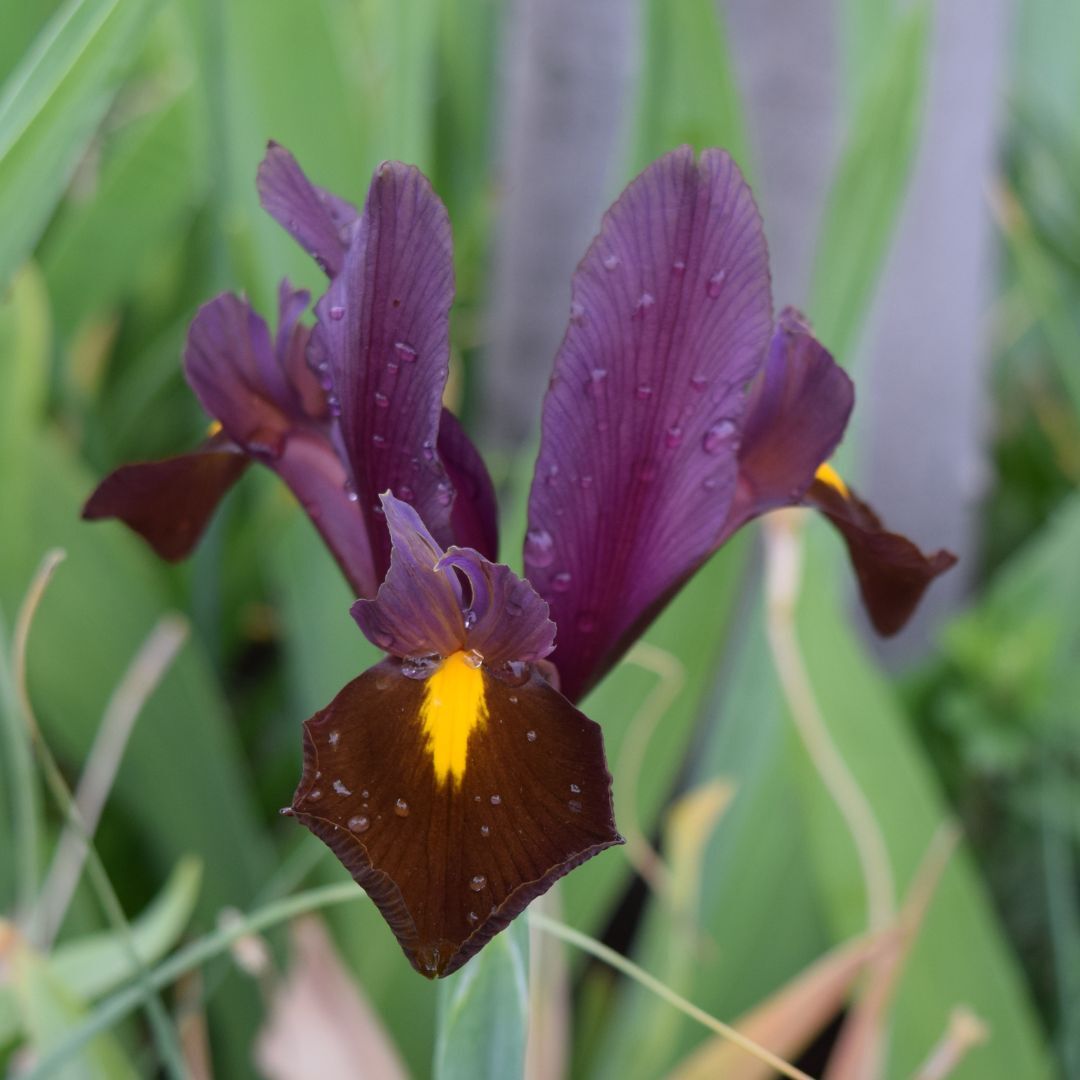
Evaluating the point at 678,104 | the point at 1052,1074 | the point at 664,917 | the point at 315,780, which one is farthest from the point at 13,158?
the point at 1052,1074

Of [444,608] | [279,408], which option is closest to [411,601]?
[444,608]

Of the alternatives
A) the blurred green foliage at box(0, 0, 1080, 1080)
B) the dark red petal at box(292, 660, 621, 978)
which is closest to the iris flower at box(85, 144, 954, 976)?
the dark red petal at box(292, 660, 621, 978)

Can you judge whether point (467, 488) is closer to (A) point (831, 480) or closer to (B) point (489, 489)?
(B) point (489, 489)

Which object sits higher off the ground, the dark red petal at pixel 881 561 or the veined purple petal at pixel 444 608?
the veined purple petal at pixel 444 608

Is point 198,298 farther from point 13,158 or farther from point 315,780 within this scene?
point 315,780

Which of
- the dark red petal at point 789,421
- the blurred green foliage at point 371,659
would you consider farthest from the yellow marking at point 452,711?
the blurred green foliage at point 371,659

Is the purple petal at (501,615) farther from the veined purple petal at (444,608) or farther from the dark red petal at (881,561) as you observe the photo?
the dark red petal at (881,561)

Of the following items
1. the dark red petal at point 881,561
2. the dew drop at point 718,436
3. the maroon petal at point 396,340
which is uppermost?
the maroon petal at point 396,340
